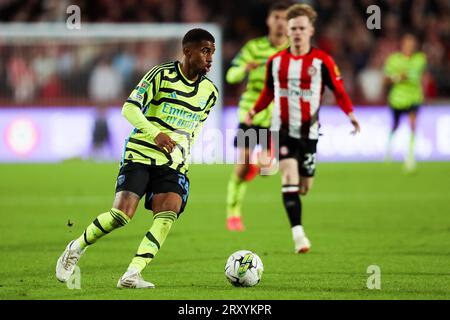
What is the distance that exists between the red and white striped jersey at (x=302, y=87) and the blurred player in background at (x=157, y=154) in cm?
232

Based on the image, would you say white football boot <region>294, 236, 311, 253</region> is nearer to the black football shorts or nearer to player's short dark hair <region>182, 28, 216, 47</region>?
the black football shorts

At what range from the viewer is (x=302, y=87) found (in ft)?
32.5

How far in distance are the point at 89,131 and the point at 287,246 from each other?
38.8ft

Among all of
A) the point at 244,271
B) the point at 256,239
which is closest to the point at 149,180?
the point at 244,271

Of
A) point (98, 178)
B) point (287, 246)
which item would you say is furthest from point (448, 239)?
point (98, 178)

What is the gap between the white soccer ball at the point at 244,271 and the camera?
7453mm

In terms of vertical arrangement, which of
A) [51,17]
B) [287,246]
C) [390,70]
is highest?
[51,17]

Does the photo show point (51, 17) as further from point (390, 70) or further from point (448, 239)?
point (448, 239)

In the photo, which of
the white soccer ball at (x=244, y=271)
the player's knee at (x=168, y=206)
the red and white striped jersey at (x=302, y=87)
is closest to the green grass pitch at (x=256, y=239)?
the white soccer ball at (x=244, y=271)

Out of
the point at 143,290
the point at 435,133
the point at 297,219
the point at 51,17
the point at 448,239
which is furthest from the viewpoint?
the point at 51,17

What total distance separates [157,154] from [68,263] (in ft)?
3.30

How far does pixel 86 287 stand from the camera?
741 centimetres

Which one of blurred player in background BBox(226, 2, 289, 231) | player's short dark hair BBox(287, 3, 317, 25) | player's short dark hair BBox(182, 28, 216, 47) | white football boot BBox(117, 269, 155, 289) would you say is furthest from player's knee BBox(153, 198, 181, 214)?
blurred player in background BBox(226, 2, 289, 231)

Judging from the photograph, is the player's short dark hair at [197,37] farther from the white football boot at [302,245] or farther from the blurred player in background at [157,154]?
the white football boot at [302,245]
